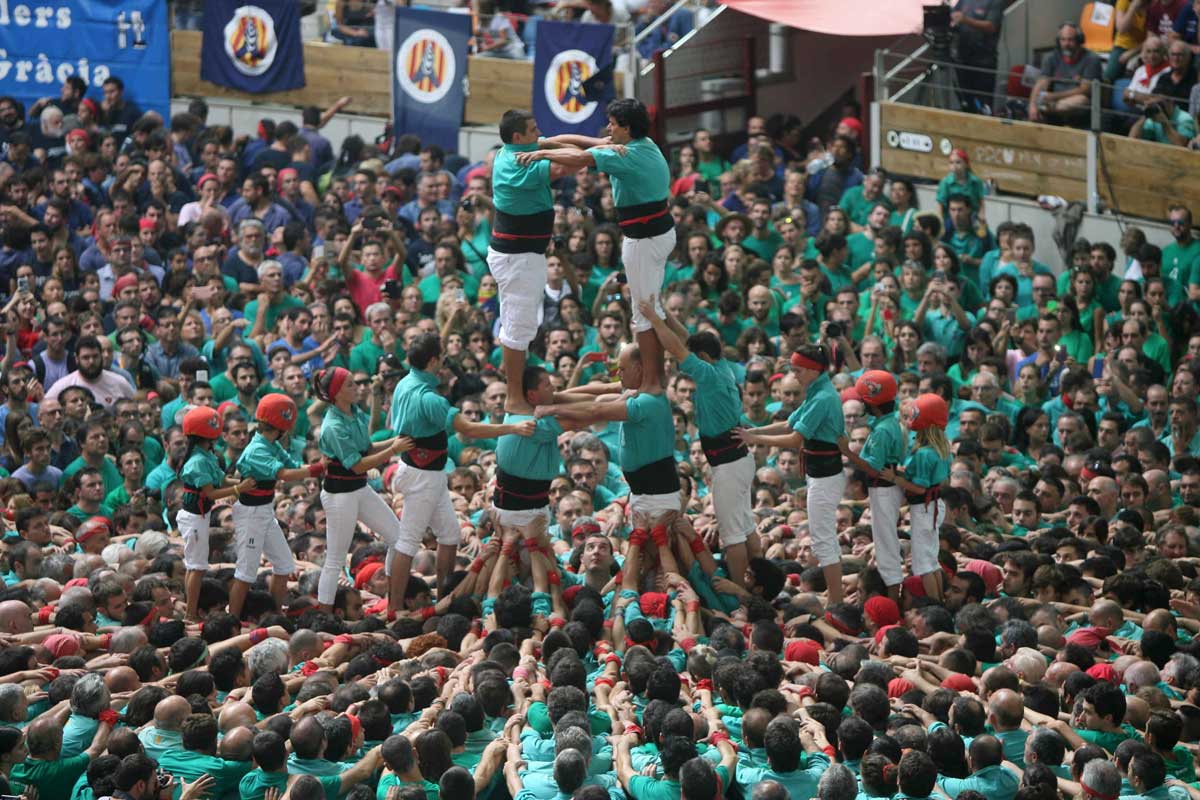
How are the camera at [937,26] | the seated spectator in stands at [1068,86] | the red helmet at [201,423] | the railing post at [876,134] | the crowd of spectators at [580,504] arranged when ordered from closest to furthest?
the crowd of spectators at [580,504] → the red helmet at [201,423] → the seated spectator in stands at [1068,86] → the camera at [937,26] → the railing post at [876,134]

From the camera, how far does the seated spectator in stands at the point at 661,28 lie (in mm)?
22094

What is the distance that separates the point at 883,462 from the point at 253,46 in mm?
12353

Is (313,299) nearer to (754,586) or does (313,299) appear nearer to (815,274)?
(815,274)

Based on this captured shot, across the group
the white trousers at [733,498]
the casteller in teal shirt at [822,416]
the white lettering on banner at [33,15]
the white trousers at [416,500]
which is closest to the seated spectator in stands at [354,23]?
the white lettering on banner at [33,15]

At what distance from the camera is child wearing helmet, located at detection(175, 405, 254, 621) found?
12.8m

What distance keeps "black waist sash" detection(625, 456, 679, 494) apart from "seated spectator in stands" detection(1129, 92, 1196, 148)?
8108 mm

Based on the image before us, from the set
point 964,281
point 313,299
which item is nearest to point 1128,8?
point 964,281

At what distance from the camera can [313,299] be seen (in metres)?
17.9

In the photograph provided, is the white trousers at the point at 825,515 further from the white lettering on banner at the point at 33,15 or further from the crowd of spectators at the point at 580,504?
the white lettering on banner at the point at 33,15

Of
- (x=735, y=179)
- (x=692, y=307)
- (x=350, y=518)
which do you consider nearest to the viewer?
(x=350, y=518)

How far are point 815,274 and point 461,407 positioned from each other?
12.8 ft

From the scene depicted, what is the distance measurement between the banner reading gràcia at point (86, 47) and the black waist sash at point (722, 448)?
37.2 feet

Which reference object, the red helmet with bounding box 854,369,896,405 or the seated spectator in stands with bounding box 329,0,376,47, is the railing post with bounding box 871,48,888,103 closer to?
the seated spectator in stands with bounding box 329,0,376,47

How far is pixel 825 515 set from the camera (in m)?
12.9
